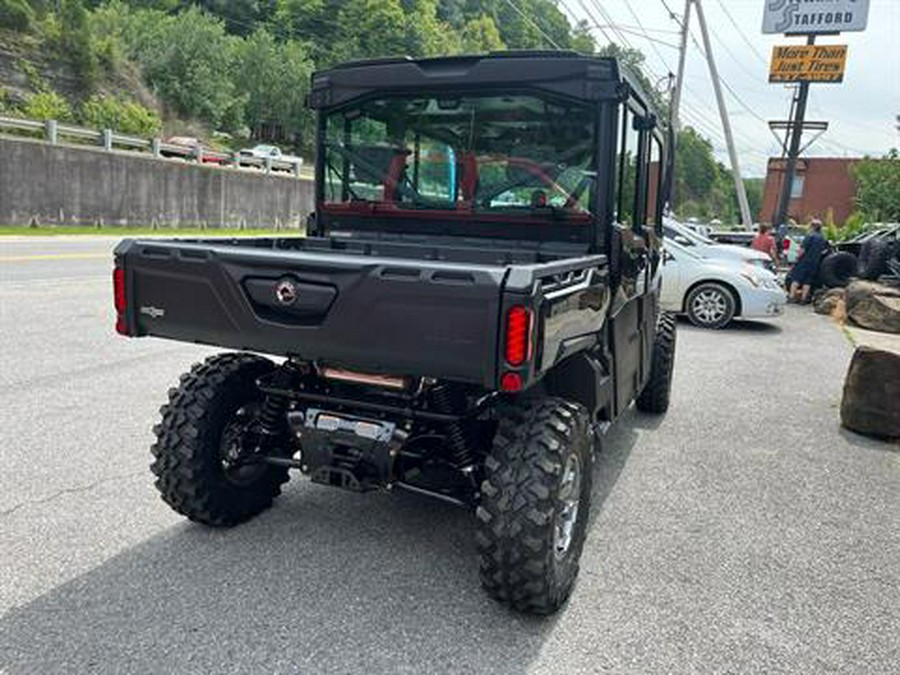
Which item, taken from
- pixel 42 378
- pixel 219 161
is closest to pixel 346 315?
pixel 42 378

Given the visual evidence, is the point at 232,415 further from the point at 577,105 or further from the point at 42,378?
the point at 42,378

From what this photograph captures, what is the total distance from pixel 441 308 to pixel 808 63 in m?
27.3

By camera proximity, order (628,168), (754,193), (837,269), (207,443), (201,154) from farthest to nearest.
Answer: (754,193), (201,154), (837,269), (628,168), (207,443)

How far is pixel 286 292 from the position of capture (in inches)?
117

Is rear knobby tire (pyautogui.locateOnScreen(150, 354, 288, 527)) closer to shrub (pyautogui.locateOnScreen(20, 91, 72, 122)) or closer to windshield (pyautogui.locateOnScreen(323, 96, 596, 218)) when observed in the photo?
windshield (pyautogui.locateOnScreen(323, 96, 596, 218))

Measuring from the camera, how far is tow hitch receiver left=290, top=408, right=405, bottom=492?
316 centimetres

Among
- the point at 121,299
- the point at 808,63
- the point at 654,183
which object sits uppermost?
the point at 808,63

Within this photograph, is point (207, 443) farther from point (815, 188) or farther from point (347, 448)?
point (815, 188)

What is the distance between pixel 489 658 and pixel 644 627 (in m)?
0.69

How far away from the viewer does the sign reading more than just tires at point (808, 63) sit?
2508 cm

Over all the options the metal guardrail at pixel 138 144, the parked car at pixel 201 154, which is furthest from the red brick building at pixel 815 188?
the parked car at pixel 201 154

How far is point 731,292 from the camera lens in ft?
39.0

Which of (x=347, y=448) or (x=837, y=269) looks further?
(x=837, y=269)

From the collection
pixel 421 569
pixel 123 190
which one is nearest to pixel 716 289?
pixel 421 569
